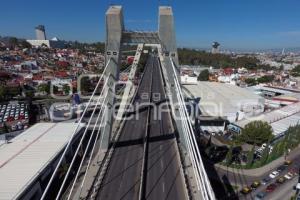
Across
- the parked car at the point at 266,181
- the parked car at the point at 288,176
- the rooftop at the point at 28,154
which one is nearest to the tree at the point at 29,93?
the rooftop at the point at 28,154

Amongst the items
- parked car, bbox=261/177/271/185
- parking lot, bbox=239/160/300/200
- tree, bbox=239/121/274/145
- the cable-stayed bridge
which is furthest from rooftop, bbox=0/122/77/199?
tree, bbox=239/121/274/145

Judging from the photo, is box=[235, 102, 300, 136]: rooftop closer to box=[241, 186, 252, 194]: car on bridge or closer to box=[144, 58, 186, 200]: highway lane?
box=[241, 186, 252, 194]: car on bridge

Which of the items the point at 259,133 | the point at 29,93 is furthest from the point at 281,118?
the point at 29,93

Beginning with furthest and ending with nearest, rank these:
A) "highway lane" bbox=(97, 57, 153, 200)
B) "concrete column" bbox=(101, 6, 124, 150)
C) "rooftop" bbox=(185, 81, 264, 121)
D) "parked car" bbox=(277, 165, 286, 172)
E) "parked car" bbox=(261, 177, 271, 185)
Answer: "rooftop" bbox=(185, 81, 264, 121) → "parked car" bbox=(277, 165, 286, 172) → "parked car" bbox=(261, 177, 271, 185) → "concrete column" bbox=(101, 6, 124, 150) → "highway lane" bbox=(97, 57, 153, 200)

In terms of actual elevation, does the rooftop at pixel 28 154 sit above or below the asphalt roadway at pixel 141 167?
below

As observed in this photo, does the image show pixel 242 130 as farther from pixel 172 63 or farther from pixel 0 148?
pixel 0 148

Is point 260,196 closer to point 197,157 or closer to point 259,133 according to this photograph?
point 259,133

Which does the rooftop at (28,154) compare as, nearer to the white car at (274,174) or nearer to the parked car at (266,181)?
the parked car at (266,181)
